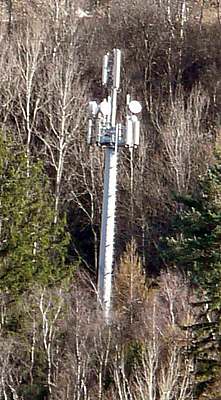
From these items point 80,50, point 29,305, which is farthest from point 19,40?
point 29,305

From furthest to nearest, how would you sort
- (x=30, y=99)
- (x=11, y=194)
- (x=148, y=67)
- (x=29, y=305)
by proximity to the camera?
(x=148, y=67), (x=30, y=99), (x=11, y=194), (x=29, y=305)

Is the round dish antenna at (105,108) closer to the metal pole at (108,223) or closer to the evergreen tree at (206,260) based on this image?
the metal pole at (108,223)

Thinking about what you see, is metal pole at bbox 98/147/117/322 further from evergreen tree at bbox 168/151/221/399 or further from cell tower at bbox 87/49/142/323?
evergreen tree at bbox 168/151/221/399

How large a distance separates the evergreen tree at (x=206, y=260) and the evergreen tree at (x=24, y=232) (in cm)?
453

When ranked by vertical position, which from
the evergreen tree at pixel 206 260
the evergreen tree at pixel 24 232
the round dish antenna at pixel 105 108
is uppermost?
the round dish antenna at pixel 105 108

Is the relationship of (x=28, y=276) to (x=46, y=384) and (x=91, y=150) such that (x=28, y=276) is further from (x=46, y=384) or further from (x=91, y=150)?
(x=91, y=150)

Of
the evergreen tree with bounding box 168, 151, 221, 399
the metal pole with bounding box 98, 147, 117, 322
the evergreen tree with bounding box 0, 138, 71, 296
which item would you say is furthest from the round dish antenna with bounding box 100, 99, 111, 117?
the evergreen tree with bounding box 168, 151, 221, 399

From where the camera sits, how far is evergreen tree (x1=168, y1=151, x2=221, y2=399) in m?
11.3

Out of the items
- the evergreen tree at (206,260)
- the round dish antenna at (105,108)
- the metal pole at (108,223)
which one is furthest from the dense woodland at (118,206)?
the round dish antenna at (105,108)

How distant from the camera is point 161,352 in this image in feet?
42.0

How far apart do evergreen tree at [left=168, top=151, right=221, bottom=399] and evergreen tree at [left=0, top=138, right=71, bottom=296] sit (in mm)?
4533

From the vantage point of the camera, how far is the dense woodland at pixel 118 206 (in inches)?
463

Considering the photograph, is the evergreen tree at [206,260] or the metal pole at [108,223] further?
the metal pole at [108,223]

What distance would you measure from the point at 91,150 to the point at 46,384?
1163 centimetres
